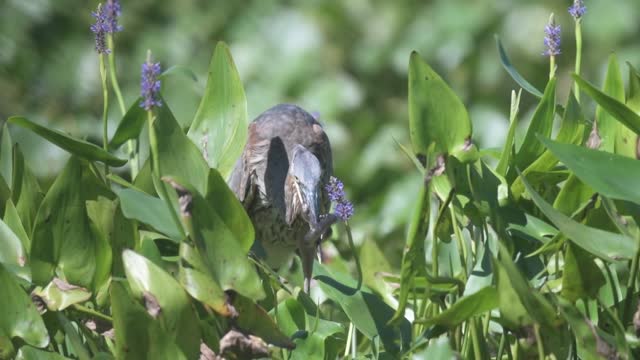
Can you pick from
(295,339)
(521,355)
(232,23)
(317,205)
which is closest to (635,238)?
(521,355)

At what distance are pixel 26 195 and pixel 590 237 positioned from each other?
0.89 meters

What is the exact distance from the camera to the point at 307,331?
1.71 metres

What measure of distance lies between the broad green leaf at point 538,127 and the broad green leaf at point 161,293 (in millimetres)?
553

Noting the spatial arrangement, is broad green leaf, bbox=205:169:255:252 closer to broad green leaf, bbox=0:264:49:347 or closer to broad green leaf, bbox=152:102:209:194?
broad green leaf, bbox=152:102:209:194

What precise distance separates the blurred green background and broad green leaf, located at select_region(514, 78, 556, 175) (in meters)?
2.74

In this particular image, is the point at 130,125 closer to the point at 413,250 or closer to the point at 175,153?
the point at 175,153

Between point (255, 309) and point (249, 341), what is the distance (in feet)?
0.15

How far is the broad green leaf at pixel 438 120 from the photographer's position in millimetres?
1654

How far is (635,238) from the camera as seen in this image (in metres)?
1.51

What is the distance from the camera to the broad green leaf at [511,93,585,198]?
1.72m

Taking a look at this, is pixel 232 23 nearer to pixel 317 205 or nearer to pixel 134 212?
pixel 317 205

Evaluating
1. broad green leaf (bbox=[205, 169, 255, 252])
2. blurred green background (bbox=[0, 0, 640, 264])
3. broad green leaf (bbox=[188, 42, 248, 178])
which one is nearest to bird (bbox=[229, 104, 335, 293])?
broad green leaf (bbox=[188, 42, 248, 178])

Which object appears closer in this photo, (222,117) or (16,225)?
(16,225)

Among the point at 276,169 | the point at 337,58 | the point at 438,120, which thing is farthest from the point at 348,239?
the point at 337,58
